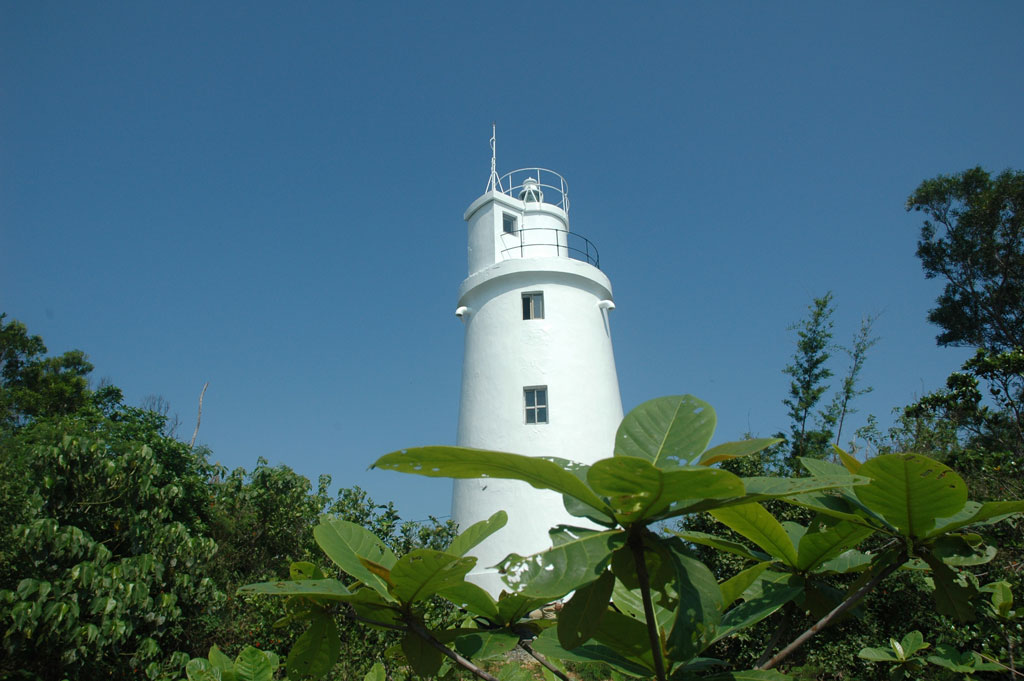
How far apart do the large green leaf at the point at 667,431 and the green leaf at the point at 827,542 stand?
13.4 inches

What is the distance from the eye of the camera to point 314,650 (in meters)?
1.11

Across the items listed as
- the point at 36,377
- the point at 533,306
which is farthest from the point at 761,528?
the point at 36,377

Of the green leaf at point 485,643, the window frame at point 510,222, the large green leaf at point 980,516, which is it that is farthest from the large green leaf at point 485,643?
the window frame at point 510,222

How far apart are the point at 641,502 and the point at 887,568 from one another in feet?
1.93

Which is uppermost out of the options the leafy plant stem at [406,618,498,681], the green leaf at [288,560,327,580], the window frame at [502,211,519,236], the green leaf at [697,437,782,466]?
the window frame at [502,211,519,236]

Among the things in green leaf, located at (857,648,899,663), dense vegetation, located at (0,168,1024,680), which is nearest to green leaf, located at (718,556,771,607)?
dense vegetation, located at (0,168,1024,680)

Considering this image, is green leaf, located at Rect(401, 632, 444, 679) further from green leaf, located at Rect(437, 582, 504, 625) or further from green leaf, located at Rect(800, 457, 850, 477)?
green leaf, located at Rect(800, 457, 850, 477)

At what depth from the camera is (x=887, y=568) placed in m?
1.05

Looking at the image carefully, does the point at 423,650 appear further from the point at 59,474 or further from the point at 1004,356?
the point at 1004,356

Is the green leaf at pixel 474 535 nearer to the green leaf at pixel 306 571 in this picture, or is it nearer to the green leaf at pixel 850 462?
the green leaf at pixel 306 571

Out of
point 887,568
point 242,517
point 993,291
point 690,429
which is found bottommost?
point 887,568

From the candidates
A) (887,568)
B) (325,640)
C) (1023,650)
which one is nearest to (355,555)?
(325,640)

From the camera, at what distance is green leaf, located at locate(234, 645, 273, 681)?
130 centimetres

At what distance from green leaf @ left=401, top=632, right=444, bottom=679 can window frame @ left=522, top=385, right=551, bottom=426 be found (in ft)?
37.1
